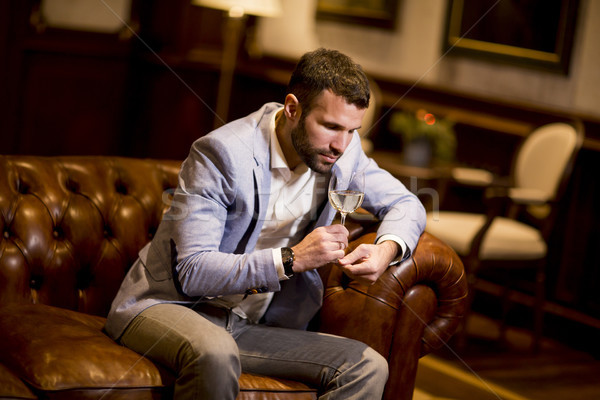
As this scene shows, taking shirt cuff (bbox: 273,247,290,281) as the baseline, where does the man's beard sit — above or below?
above

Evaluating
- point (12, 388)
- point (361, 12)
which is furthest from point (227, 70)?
point (12, 388)

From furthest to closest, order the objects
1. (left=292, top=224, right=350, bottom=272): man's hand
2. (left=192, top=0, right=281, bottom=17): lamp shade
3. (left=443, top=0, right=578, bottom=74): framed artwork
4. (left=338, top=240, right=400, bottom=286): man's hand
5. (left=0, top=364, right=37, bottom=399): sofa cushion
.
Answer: (left=192, top=0, right=281, bottom=17): lamp shade < (left=443, top=0, right=578, bottom=74): framed artwork < (left=338, top=240, right=400, bottom=286): man's hand < (left=292, top=224, right=350, bottom=272): man's hand < (left=0, top=364, right=37, bottom=399): sofa cushion

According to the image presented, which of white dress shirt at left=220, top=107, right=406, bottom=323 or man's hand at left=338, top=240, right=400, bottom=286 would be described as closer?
man's hand at left=338, top=240, right=400, bottom=286

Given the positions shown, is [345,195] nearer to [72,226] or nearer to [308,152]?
[308,152]

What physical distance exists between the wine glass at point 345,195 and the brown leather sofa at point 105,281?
0.26 meters

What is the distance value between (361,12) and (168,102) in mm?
1580

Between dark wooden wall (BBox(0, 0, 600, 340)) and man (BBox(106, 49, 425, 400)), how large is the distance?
87.4 inches

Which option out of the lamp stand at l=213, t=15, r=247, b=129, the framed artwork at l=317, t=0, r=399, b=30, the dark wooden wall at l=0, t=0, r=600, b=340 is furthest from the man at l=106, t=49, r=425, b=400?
the lamp stand at l=213, t=15, r=247, b=129

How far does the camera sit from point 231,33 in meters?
5.61

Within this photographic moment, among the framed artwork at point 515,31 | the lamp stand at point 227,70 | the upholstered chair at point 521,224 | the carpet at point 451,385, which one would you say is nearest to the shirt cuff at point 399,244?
the carpet at point 451,385

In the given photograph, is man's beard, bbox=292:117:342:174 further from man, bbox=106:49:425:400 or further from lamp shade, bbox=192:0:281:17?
lamp shade, bbox=192:0:281:17

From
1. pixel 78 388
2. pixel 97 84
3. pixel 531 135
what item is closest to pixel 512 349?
pixel 531 135

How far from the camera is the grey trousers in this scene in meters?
1.85

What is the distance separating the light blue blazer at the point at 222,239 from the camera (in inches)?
77.2
